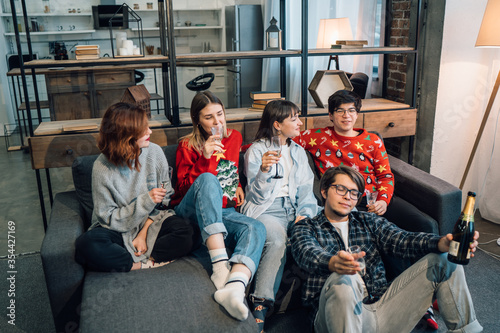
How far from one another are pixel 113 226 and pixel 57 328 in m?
0.46

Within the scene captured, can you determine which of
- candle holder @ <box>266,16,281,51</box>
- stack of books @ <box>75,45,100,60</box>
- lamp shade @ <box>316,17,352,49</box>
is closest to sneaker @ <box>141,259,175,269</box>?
Answer: stack of books @ <box>75,45,100,60</box>

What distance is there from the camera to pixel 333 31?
359 cm

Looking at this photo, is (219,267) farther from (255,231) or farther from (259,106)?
(259,106)

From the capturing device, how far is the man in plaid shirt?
5.33ft

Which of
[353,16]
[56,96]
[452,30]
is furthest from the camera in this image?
[56,96]

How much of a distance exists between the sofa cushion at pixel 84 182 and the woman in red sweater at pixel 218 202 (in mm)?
401

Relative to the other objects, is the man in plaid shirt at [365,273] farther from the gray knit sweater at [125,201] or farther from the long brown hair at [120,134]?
the long brown hair at [120,134]

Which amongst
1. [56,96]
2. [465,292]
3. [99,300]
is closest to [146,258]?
[99,300]

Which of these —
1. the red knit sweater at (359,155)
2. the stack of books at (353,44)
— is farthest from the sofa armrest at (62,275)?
the stack of books at (353,44)

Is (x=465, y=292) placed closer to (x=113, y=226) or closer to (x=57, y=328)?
(x=113, y=226)

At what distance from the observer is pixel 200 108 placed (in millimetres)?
2346

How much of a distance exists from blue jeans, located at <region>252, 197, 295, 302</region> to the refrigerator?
3733mm

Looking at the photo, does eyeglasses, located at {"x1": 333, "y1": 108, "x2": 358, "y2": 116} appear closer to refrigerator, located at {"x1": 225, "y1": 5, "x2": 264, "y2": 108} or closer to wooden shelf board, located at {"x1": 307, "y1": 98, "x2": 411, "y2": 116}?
wooden shelf board, located at {"x1": 307, "y1": 98, "x2": 411, "y2": 116}

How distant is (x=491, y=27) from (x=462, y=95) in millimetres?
546
